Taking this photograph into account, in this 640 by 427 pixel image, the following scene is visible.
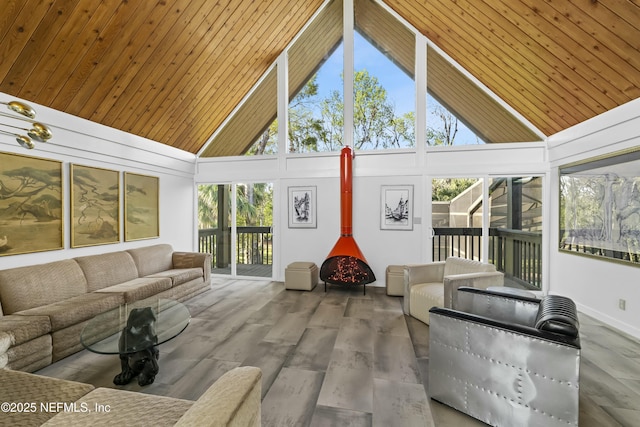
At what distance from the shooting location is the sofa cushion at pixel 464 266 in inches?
133

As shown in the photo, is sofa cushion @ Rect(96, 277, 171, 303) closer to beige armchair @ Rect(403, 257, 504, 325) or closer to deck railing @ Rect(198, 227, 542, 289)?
beige armchair @ Rect(403, 257, 504, 325)

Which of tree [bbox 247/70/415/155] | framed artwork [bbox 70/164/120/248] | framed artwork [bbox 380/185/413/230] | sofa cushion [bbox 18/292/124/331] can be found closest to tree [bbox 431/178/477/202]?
framed artwork [bbox 380/185/413/230]

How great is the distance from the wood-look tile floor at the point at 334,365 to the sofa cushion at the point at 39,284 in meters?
0.75

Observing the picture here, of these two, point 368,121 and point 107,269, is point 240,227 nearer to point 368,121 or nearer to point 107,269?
point 107,269

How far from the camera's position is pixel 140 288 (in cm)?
347

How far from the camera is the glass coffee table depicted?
6.83 ft

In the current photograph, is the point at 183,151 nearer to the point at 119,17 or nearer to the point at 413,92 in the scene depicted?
the point at 119,17

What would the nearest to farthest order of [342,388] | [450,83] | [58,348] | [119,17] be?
1. [342,388]
2. [58,348]
3. [119,17]
4. [450,83]

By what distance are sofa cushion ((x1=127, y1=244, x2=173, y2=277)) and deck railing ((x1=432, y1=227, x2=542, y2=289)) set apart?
4.52 metres

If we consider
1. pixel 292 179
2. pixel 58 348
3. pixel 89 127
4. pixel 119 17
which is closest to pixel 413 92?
pixel 292 179

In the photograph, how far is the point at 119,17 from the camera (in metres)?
3.04

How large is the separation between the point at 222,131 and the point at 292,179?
72.4 inches

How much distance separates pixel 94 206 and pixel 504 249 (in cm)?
622

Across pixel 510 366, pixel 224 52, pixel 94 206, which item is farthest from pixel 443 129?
pixel 94 206
